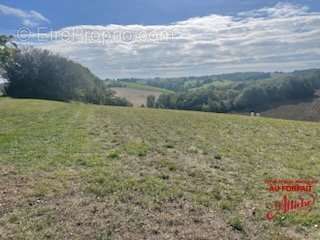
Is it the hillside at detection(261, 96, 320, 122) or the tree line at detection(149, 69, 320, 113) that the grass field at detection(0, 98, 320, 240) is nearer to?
the hillside at detection(261, 96, 320, 122)

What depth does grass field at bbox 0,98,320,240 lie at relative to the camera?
3.81 metres

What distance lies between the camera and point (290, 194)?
511 centimetres

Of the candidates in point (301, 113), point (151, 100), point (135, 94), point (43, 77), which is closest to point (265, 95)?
point (301, 113)

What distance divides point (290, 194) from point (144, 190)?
90.9 inches

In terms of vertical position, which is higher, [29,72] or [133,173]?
[29,72]

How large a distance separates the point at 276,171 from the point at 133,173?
2904 millimetres

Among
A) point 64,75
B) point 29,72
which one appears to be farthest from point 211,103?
point 29,72

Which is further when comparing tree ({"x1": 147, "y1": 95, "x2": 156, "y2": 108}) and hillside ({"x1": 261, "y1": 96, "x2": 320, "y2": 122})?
tree ({"x1": 147, "y1": 95, "x2": 156, "y2": 108})

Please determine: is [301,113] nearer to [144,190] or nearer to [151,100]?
[144,190]

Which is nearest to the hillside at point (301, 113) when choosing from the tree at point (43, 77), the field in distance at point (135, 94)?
the tree at point (43, 77)

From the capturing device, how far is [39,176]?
5.86m

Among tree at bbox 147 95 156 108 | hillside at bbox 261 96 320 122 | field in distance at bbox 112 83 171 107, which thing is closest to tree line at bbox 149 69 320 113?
hillside at bbox 261 96 320 122

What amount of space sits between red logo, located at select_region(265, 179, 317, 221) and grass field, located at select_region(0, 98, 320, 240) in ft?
0.50

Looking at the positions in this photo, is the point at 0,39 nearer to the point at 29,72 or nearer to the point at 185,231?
the point at 185,231
